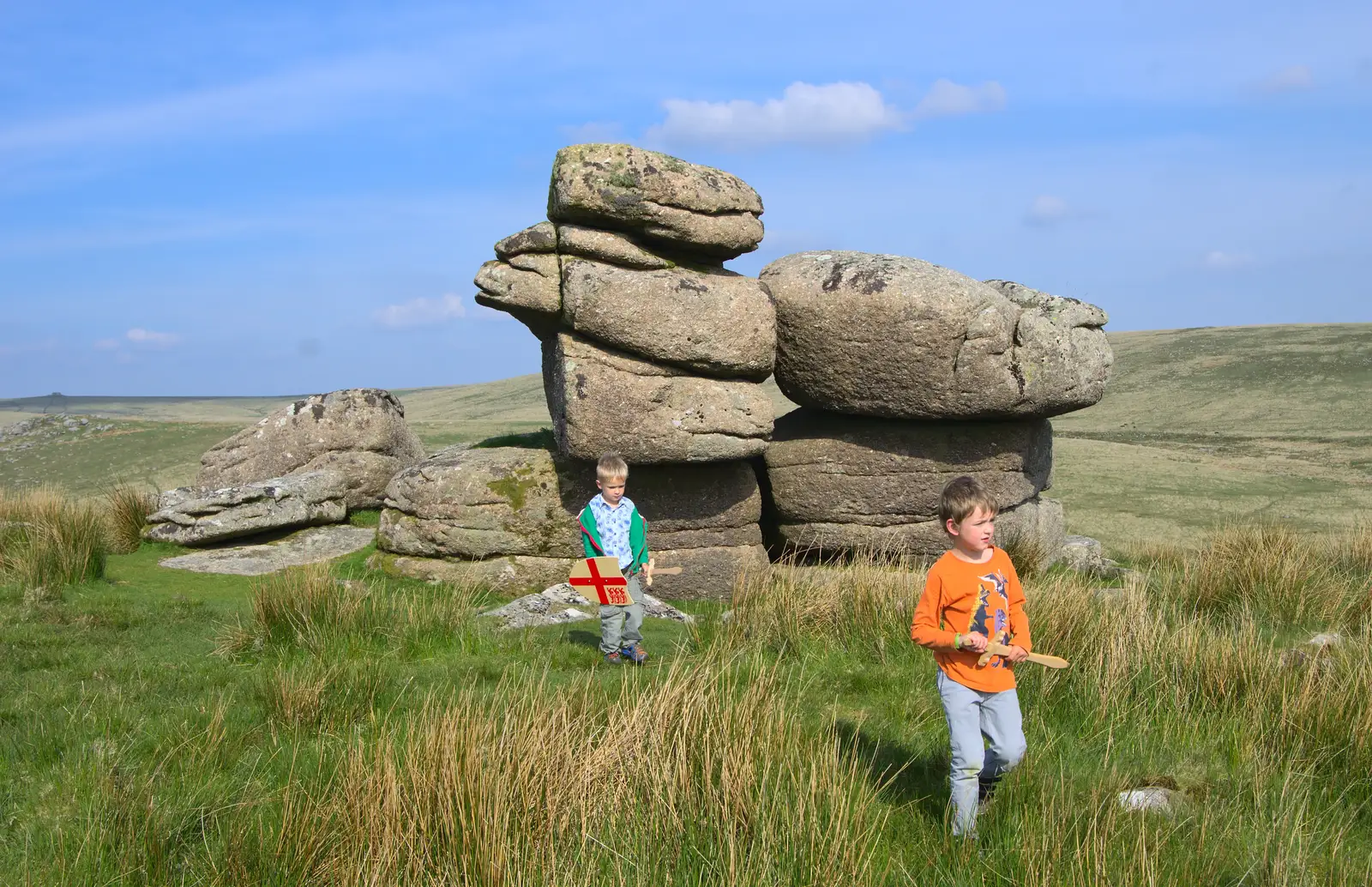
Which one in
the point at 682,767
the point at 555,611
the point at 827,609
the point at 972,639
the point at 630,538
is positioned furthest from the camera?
the point at 555,611

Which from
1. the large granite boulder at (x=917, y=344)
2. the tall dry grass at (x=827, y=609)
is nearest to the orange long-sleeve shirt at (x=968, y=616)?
Result: the tall dry grass at (x=827, y=609)

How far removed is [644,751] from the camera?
5578mm

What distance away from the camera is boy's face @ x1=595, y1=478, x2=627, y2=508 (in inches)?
358

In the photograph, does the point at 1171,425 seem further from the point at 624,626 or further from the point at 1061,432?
the point at 624,626

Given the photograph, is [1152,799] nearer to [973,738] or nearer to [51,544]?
[973,738]

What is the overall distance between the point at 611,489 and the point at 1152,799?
4952 mm

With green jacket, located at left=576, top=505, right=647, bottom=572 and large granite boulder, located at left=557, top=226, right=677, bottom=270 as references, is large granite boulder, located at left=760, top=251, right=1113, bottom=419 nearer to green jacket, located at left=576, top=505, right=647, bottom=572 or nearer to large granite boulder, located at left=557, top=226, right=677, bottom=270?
large granite boulder, located at left=557, top=226, right=677, bottom=270

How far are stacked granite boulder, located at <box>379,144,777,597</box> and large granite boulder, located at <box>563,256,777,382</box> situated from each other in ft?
0.06

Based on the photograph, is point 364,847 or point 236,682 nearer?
point 364,847

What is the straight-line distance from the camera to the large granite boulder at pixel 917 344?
13141 mm

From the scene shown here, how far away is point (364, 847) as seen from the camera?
15.7ft

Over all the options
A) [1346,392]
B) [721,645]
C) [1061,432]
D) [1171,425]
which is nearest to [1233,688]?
[721,645]

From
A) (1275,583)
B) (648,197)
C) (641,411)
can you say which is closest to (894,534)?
(641,411)

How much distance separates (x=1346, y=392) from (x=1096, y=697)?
54.0 metres
